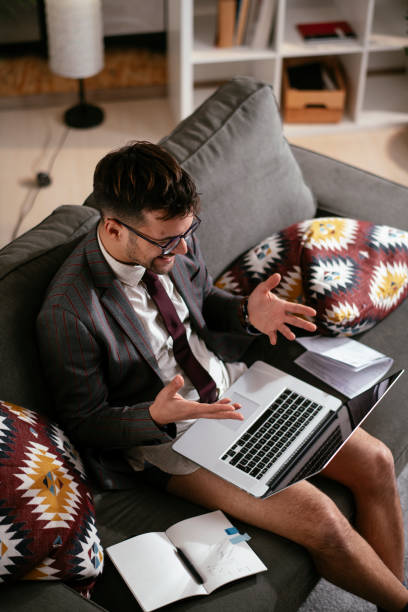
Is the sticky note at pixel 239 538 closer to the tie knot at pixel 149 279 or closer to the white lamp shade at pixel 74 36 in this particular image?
the tie knot at pixel 149 279

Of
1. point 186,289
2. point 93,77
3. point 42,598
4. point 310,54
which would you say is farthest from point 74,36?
point 42,598

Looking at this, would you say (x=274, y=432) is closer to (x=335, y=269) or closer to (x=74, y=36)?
(x=335, y=269)

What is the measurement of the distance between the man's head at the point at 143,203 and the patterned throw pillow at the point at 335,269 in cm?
45

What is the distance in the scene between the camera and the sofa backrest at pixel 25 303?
1.49 metres

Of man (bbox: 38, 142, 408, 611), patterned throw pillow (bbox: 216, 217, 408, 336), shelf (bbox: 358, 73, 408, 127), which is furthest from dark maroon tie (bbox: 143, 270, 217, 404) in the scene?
Result: shelf (bbox: 358, 73, 408, 127)

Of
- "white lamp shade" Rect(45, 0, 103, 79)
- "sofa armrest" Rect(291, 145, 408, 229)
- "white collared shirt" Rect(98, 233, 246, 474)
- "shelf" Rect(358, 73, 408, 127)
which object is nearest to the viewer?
"white collared shirt" Rect(98, 233, 246, 474)

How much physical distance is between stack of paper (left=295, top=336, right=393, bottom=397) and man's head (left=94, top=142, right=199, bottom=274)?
549mm

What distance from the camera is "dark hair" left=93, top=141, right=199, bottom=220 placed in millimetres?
1473

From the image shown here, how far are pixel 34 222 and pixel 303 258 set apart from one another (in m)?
1.59

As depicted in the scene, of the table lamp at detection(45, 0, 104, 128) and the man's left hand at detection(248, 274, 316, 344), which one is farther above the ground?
the table lamp at detection(45, 0, 104, 128)

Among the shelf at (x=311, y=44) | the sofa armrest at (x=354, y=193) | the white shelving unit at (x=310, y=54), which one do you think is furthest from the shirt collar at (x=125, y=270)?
the shelf at (x=311, y=44)

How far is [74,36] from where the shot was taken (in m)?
3.16

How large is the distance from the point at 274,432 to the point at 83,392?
46 cm

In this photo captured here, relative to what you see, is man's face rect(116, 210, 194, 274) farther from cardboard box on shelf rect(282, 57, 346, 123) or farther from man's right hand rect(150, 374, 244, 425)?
cardboard box on shelf rect(282, 57, 346, 123)
